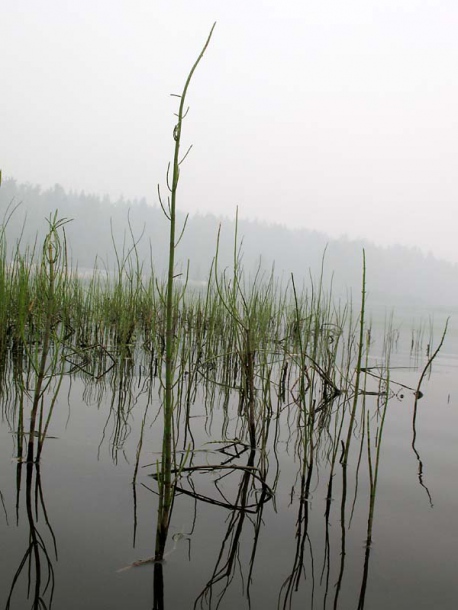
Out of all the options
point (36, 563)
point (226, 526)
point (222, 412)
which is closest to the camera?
point (36, 563)

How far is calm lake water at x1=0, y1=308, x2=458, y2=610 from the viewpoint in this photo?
0.95 meters

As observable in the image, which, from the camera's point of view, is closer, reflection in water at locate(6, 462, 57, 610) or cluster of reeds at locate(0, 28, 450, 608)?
reflection in water at locate(6, 462, 57, 610)

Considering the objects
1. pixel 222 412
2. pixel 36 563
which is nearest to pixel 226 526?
pixel 36 563

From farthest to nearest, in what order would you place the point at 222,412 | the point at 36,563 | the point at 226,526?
the point at 222,412 → the point at 226,526 → the point at 36,563

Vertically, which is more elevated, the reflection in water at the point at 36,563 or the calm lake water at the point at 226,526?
the reflection in water at the point at 36,563

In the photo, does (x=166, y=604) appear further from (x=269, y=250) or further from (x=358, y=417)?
(x=269, y=250)

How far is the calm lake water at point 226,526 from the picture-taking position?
3.12 ft

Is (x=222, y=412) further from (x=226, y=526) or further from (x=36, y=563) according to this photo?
(x=36, y=563)

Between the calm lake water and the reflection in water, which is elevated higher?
the reflection in water

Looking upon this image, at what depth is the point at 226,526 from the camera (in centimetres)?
121

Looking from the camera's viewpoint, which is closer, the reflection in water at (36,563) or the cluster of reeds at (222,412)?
the reflection in water at (36,563)

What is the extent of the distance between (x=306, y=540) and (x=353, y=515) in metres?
0.20

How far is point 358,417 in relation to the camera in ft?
8.07

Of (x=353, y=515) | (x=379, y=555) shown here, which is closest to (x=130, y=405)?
(x=353, y=515)
